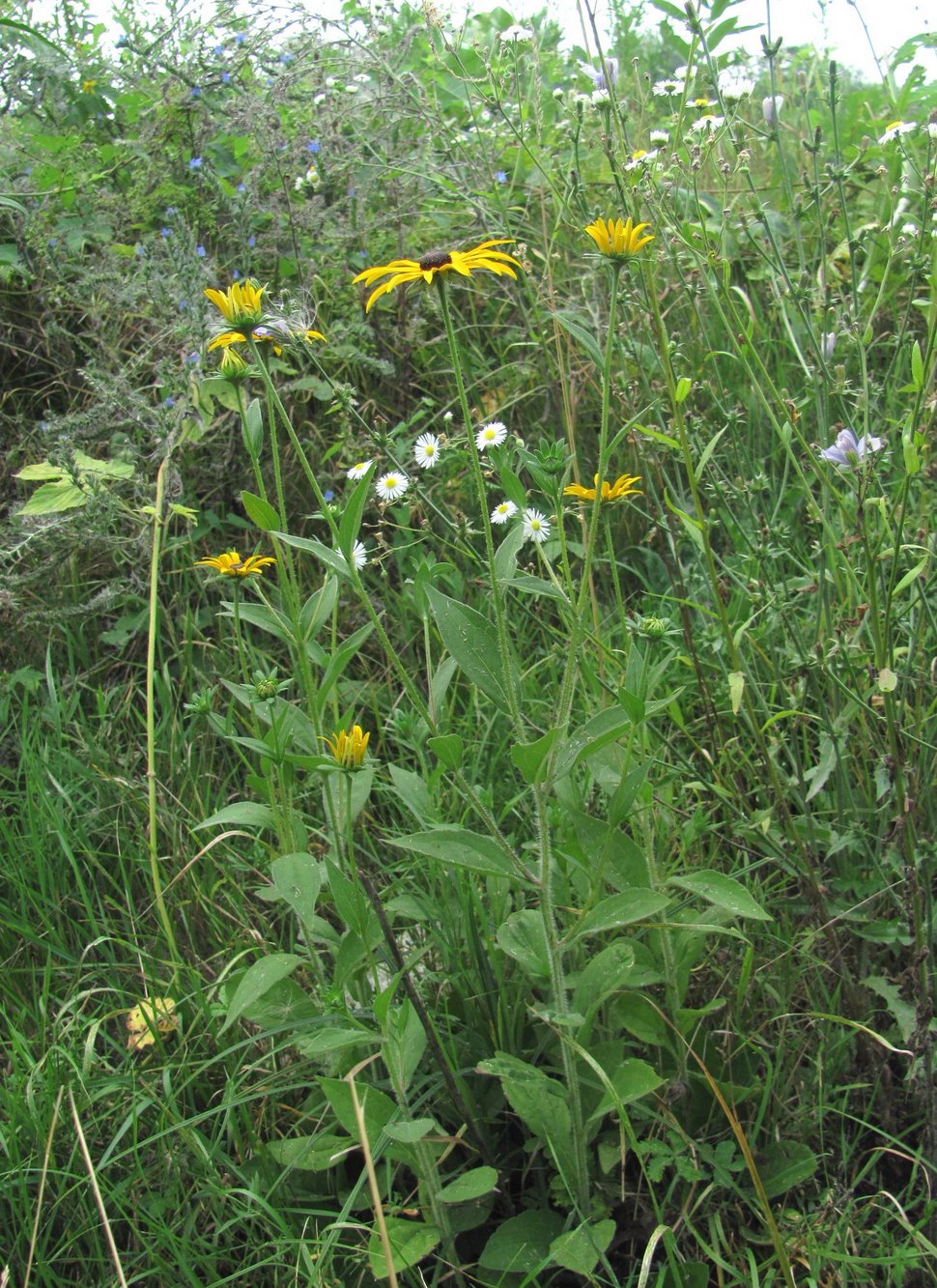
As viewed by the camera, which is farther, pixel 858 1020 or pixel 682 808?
pixel 682 808

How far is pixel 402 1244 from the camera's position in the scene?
128 cm

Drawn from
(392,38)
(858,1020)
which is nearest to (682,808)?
(858,1020)

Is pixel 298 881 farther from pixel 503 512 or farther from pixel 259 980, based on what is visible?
pixel 503 512

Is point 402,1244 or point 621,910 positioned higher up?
point 621,910

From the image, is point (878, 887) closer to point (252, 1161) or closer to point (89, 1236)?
point (252, 1161)

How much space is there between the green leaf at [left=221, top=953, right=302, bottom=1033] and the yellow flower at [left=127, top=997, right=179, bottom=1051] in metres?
0.32

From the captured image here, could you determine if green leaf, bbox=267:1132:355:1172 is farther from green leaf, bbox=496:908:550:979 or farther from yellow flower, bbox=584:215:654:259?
yellow flower, bbox=584:215:654:259

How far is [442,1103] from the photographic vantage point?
1.45 metres

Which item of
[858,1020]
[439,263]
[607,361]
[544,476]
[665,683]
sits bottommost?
[858,1020]

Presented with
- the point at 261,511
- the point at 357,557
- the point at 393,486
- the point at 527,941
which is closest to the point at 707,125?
the point at 393,486

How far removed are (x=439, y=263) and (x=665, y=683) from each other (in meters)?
1.07

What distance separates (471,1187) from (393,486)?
1095mm

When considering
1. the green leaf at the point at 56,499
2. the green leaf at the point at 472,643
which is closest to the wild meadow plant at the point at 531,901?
the green leaf at the point at 472,643

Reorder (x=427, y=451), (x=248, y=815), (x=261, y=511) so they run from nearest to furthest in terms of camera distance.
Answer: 1. (x=261, y=511)
2. (x=248, y=815)
3. (x=427, y=451)
